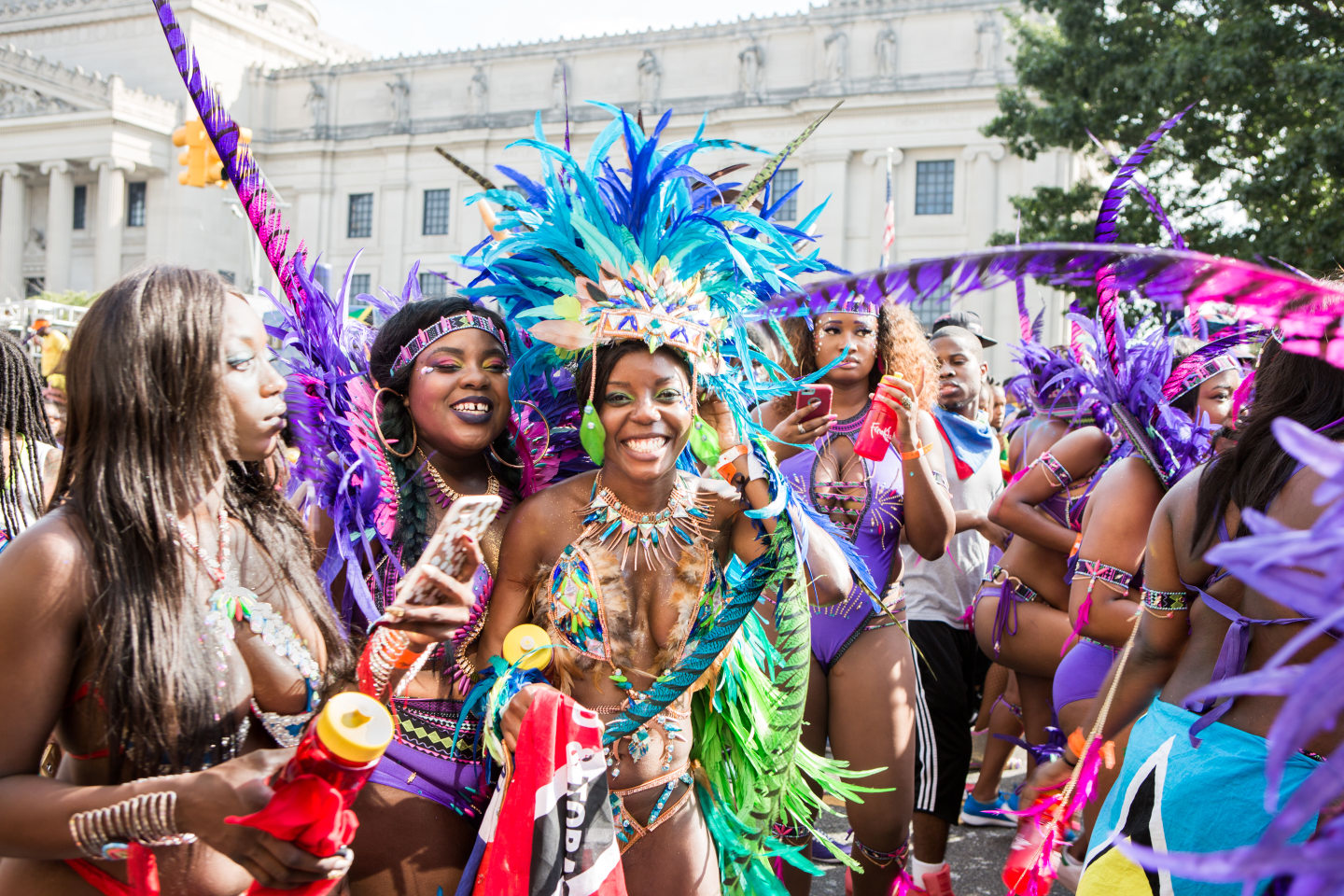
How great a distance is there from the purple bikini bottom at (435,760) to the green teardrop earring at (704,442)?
917 millimetres

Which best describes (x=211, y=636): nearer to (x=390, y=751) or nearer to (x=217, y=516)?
(x=217, y=516)

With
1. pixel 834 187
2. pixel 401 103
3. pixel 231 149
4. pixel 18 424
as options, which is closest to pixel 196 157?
pixel 18 424

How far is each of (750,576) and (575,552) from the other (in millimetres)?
447

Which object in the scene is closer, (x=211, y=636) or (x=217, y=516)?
(x=211, y=636)

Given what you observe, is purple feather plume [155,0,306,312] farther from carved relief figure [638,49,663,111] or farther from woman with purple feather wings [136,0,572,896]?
carved relief figure [638,49,663,111]

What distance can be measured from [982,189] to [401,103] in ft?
85.8

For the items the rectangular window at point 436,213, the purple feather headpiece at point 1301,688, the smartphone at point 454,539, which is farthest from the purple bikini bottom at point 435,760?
the rectangular window at point 436,213

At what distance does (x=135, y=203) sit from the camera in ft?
167

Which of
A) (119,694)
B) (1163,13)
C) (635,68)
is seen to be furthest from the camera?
(635,68)

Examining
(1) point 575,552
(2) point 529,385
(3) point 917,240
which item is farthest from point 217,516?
(3) point 917,240

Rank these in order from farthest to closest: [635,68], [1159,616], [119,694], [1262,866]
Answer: [635,68]
[1159,616]
[119,694]
[1262,866]

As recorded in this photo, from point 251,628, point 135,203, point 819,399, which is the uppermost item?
point 135,203

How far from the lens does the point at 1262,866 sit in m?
0.92

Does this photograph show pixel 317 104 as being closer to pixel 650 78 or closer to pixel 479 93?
pixel 479 93
